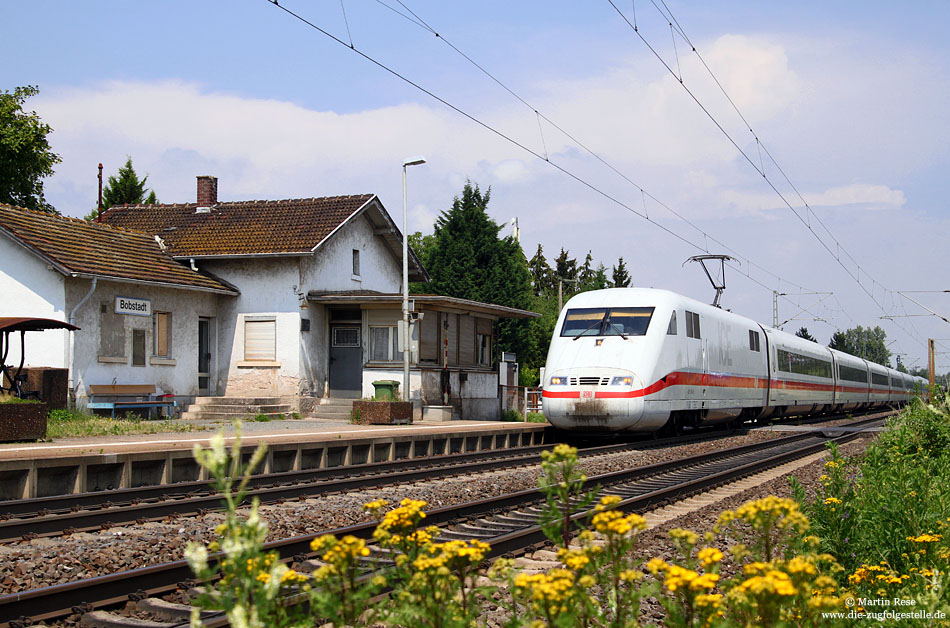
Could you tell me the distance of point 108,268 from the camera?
928 inches

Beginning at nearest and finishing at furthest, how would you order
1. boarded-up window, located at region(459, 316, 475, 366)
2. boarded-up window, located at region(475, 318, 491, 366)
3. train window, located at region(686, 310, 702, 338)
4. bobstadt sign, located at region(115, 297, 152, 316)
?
train window, located at region(686, 310, 702, 338)
bobstadt sign, located at region(115, 297, 152, 316)
boarded-up window, located at region(459, 316, 475, 366)
boarded-up window, located at region(475, 318, 491, 366)

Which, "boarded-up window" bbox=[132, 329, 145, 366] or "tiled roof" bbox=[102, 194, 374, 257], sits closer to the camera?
"boarded-up window" bbox=[132, 329, 145, 366]

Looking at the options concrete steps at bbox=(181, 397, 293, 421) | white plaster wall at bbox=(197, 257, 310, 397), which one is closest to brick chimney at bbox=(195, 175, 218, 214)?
white plaster wall at bbox=(197, 257, 310, 397)

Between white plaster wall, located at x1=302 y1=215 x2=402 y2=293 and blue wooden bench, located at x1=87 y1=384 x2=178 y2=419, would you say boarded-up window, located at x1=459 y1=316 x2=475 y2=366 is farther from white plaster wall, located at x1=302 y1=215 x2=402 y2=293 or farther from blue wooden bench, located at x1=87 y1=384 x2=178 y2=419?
blue wooden bench, located at x1=87 y1=384 x2=178 y2=419

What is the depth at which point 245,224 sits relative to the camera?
97.3 ft

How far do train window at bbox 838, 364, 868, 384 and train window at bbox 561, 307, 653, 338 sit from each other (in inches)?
933

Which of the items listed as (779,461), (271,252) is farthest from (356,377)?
(779,461)

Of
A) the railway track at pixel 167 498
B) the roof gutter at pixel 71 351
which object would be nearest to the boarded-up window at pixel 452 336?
the roof gutter at pixel 71 351

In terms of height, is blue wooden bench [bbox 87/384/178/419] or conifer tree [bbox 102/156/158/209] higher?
conifer tree [bbox 102/156/158/209]

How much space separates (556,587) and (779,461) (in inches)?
652

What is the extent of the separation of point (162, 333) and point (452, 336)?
907cm

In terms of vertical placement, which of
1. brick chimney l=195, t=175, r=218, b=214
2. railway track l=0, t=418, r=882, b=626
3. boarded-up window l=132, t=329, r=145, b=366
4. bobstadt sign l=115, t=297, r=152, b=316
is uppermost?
brick chimney l=195, t=175, r=218, b=214

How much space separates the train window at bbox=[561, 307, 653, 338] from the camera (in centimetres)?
1916

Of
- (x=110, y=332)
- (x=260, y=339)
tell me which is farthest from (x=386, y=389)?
(x=110, y=332)
